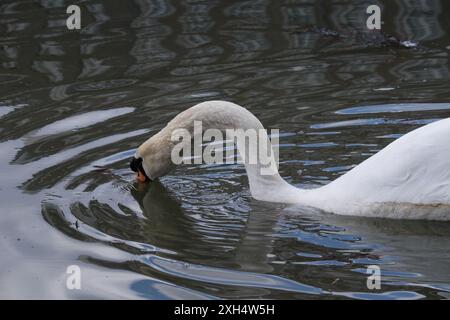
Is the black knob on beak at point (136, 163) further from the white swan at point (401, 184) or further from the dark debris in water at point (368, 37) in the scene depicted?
the dark debris in water at point (368, 37)

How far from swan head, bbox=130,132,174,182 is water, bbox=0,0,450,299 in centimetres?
13

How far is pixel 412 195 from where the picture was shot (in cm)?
687

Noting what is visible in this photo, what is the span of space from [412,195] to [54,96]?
14.6ft

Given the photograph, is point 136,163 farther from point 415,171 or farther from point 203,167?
point 415,171

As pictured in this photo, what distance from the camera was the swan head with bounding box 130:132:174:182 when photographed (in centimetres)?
779

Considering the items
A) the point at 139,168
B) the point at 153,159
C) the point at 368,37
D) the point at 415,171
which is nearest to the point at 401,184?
the point at 415,171

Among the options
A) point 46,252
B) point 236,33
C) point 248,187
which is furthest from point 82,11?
point 46,252

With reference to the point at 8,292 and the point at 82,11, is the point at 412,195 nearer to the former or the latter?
the point at 8,292

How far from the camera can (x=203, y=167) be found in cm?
833

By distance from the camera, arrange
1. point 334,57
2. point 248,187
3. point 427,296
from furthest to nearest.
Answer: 1. point 334,57
2. point 248,187
3. point 427,296

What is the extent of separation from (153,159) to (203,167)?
60 centimetres

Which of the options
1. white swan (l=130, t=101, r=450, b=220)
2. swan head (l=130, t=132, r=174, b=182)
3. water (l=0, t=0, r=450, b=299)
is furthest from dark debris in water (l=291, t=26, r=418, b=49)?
white swan (l=130, t=101, r=450, b=220)

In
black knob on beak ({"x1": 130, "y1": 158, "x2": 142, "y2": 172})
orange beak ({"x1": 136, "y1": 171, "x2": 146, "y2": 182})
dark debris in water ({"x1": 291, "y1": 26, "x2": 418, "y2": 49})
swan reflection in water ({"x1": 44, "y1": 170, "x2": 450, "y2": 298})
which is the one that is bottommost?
swan reflection in water ({"x1": 44, "y1": 170, "x2": 450, "y2": 298})

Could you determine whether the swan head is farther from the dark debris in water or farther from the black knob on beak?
the dark debris in water
